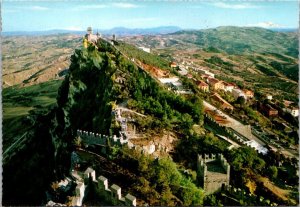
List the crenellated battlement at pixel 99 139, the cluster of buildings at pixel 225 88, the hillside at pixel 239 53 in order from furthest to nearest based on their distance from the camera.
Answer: the hillside at pixel 239 53 < the cluster of buildings at pixel 225 88 < the crenellated battlement at pixel 99 139

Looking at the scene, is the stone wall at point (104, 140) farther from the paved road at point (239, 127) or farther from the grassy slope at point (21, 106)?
the grassy slope at point (21, 106)

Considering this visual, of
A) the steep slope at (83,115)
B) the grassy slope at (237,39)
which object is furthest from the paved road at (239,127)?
the grassy slope at (237,39)

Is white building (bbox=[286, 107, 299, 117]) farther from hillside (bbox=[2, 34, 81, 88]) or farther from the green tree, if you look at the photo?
hillside (bbox=[2, 34, 81, 88])

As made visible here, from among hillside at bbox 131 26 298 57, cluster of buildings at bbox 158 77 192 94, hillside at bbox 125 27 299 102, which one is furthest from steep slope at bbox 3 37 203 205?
hillside at bbox 131 26 298 57

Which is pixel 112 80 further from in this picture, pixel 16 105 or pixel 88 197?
pixel 16 105

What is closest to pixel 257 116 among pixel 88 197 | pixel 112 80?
Result: pixel 112 80

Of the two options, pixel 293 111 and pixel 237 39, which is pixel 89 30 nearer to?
pixel 293 111
